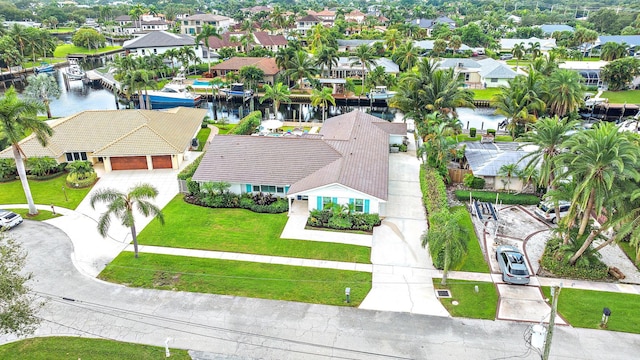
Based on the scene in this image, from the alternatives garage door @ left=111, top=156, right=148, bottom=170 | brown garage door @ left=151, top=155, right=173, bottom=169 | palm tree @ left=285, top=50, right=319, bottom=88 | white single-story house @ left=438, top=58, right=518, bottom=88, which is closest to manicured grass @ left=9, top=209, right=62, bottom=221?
garage door @ left=111, top=156, right=148, bottom=170

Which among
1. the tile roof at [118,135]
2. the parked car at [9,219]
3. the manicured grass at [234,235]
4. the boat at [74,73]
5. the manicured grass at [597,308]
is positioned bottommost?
the manicured grass at [597,308]

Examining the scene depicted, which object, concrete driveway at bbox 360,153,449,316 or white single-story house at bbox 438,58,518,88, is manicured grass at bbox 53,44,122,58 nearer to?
white single-story house at bbox 438,58,518,88

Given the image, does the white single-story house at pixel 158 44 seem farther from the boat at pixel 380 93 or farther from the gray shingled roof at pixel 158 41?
the boat at pixel 380 93

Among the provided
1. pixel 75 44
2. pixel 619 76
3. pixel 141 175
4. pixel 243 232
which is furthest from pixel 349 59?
pixel 75 44

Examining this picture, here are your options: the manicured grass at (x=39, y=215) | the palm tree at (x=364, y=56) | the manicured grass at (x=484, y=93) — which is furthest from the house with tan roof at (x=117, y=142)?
the manicured grass at (x=484, y=93)

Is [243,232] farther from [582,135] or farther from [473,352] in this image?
[582,135]

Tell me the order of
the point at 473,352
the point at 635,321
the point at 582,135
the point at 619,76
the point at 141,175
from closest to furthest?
the point at 473,352, the point at 635,321, the point at 582,135, the point at 141,175, the point at 619,76

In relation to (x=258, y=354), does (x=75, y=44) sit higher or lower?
higher

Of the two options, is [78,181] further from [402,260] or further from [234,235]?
[402,260]
